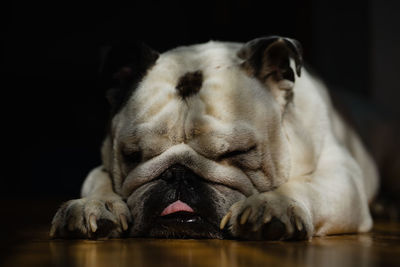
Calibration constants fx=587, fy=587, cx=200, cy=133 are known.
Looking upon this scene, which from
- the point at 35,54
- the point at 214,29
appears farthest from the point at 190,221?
the point at 35,54

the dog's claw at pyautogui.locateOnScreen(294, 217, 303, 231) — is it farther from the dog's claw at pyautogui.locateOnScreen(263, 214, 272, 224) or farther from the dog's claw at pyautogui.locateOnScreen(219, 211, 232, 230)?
the dog's claw at pyautogui.locateOnScreen(219, 211, 232, 230)

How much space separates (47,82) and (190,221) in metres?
4.73

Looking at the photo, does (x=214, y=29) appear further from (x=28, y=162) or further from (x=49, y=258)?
(x=49, y=258)

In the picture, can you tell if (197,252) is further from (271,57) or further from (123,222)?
(271,57)

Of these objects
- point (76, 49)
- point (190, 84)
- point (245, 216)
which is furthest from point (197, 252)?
point (76, 49)

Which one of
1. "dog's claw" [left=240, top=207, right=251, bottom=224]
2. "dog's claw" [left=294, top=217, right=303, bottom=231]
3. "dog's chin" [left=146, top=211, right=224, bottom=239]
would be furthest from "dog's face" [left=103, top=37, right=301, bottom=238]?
"dog's claw" [left=294, top=217, right=303, bottom=231]

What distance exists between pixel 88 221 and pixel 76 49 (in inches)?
177

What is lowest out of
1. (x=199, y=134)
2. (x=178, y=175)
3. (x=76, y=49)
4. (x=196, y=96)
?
(x=178, y=175)

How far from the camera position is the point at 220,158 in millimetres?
2123

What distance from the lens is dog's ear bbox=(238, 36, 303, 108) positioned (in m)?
2.32

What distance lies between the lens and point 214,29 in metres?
6.01

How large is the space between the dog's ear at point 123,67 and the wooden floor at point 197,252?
75cm

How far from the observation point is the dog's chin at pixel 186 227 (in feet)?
6.35

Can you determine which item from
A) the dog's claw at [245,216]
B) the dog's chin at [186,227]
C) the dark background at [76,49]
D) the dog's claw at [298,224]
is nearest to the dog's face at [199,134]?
the dog's chin at [186,227]
